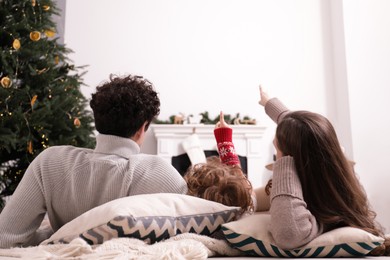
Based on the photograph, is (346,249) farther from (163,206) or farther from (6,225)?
(6,225)

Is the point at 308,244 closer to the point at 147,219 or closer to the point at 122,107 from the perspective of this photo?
the point at 147,219

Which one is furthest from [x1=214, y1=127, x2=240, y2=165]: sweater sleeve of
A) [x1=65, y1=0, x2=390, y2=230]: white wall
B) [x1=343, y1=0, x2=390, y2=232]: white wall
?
[x1=343, y1=0, x2=390, y2=232]: white wall

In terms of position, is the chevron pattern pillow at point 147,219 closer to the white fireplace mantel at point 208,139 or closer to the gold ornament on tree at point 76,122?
the gold ornament on tree at point 76,122

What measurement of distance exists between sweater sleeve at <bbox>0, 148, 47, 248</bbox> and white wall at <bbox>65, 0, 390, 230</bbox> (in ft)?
11.5

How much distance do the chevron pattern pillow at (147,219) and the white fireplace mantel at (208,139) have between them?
3.48 metres

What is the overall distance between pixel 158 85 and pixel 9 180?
267 centimetres

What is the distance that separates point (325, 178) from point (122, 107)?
667 mm

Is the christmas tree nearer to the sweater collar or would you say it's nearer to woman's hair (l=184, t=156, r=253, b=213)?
the sweater collar

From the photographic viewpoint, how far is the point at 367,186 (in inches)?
186

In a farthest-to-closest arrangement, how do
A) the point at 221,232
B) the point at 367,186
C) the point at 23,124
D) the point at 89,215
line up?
the point at 367,186, the point at 23,124, the point at 221,232, the point at 89,215

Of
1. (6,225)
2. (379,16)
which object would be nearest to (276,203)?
(6,225)

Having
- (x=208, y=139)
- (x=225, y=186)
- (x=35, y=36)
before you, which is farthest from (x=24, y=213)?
(x=208, y=139)

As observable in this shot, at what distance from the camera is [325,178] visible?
1169 mm

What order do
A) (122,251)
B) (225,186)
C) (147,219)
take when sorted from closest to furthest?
(122,251) → (147,219) → (225,186)
